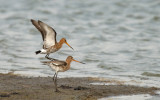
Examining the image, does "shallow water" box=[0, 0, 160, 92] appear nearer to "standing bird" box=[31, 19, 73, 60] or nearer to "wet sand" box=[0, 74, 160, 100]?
"wet sand" box=[0, 74, 160, 100]

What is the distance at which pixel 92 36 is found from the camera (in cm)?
1695

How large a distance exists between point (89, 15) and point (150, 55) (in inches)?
364

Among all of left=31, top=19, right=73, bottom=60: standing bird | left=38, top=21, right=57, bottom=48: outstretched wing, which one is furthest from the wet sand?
left=38, top=21, right=57, bottom=48: outstretched wing

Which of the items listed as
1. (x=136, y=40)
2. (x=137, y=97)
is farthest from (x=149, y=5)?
(x=137, y=97)

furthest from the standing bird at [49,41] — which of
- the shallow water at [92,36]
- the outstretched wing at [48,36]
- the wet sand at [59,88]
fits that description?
the shallow water at [92,36]

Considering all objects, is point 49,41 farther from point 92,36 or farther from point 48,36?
point 92,36

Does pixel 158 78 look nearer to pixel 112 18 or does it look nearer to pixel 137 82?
pixel 137 82

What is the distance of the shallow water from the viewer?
11.1 meters

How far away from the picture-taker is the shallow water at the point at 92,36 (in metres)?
11.1

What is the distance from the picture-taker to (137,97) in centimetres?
797

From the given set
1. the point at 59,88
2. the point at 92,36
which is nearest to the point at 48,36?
the point at 59,88

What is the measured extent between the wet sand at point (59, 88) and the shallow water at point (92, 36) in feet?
2.72

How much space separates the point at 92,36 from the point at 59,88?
350 inches

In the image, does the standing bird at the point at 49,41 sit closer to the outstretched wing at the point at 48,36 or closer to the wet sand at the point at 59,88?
the outstretched wing at the point at 48,36
